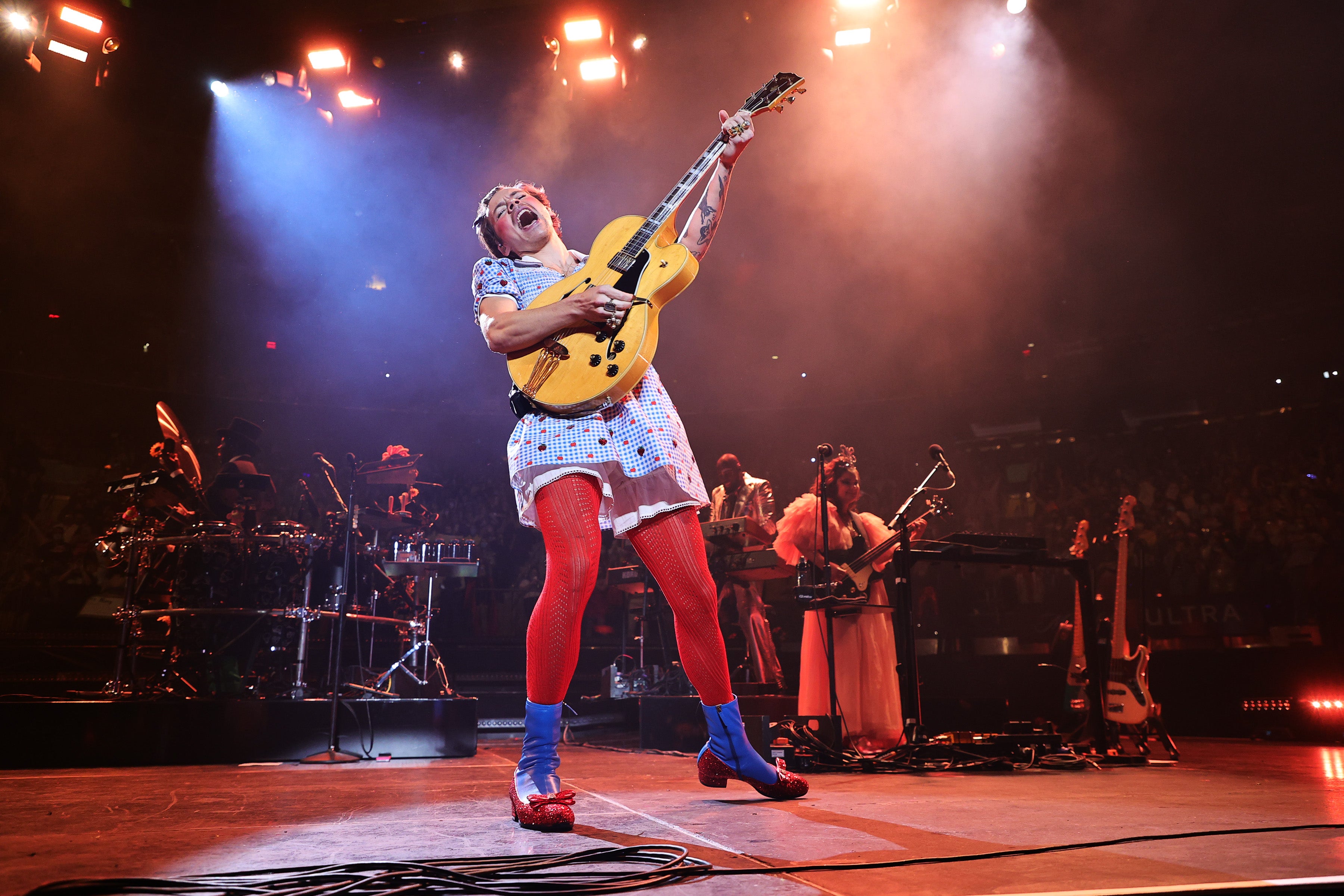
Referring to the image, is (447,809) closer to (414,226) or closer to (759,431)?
(414,226)

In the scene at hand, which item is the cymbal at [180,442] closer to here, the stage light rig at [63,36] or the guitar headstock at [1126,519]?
the stage light rig at [63,36]

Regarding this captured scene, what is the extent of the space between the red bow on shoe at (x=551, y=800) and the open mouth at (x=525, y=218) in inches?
59.9

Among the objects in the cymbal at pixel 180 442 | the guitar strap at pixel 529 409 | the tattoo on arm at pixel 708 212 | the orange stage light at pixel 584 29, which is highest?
the orange stage light at pixel 584 29

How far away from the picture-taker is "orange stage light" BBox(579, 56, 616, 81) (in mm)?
7488

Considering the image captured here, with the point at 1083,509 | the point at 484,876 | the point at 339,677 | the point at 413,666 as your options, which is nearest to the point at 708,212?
the point at 484,876

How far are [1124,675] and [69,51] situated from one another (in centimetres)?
1000

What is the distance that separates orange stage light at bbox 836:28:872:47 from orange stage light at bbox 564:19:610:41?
2186mm

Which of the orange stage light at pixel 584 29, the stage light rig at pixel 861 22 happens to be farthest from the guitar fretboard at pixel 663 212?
the orange stage light at pixel 584 29

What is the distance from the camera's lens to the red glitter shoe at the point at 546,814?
1.63 m

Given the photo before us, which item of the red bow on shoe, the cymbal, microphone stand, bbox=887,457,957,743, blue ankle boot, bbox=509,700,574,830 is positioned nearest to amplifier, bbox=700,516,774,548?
microphone stand, bbox=887,457,957,743

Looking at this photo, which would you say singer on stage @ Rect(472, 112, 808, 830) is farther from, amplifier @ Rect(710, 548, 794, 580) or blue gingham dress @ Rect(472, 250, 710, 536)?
amplifier @ Rect(710, 548, 794, 580)

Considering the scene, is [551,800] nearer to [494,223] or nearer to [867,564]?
[494,223]

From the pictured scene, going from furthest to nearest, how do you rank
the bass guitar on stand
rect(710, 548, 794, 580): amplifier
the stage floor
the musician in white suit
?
the musician in white suit, rect(710, 548, 794, 580): amplifier, the bass guitar on stand, the stage floor

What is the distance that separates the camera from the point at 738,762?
6.77 feet
